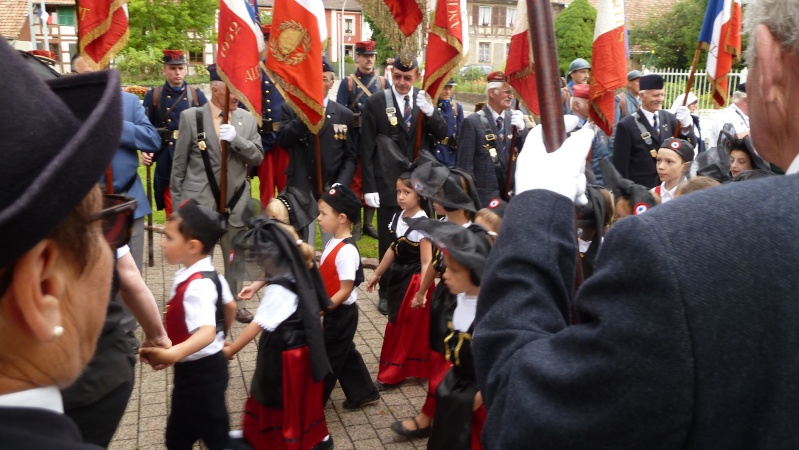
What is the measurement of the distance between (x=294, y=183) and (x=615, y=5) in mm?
3343

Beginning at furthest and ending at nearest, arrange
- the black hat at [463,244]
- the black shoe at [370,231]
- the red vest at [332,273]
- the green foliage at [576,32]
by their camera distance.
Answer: the green foliage at [576,32], the black shoe at [370,231], the red vest at [332,273], the black hat at [463,244]

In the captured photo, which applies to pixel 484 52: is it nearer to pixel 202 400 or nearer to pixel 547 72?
pixel 202 400

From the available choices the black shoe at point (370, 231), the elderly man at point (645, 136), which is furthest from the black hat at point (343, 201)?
the black shoe at point (370, 231)

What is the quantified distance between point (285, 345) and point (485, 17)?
54.7 meters

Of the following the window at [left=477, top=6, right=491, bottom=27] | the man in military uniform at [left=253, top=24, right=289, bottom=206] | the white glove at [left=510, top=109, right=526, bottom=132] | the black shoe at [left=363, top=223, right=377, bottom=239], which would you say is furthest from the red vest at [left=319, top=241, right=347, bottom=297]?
the window at [left=477, top=6, right=491, bottom=27]

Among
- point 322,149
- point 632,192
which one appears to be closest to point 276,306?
point 632,192

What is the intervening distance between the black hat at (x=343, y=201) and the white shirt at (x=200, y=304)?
1377 mm

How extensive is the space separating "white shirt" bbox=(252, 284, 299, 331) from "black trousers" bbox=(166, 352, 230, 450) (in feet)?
1.13

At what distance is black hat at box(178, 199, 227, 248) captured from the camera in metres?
3.84

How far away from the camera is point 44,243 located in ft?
3.38

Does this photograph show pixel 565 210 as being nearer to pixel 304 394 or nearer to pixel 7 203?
pixel 7 203

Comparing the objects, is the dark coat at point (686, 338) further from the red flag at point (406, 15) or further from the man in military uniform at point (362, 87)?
the man in military uniform at point (362, 87)

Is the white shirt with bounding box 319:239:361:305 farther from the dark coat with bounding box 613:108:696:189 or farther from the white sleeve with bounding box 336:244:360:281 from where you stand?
the dark coat with bounding box 613:108:696:189

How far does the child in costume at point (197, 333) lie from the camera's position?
3.63 metres
